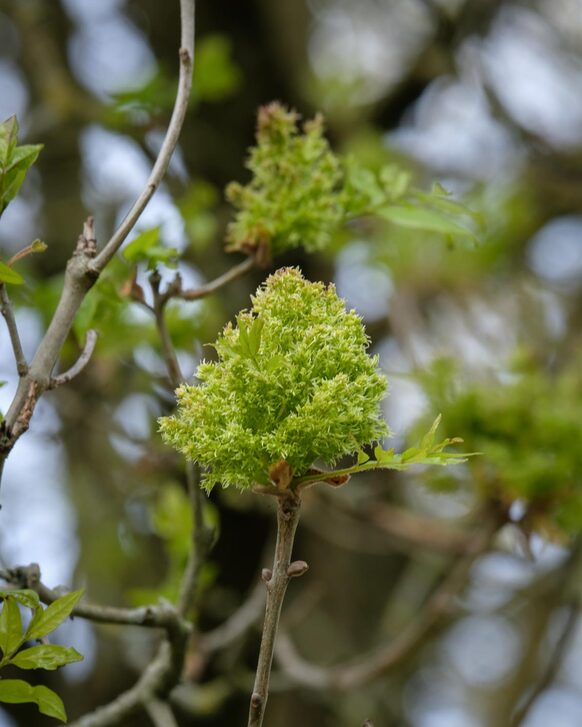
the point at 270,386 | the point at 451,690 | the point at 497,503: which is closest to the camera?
the point at 270,386

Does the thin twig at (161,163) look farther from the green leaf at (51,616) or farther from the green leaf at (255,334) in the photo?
the green leaf at (51,616)

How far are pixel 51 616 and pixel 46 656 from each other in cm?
4

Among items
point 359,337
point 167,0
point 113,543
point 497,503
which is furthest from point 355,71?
point 359,337

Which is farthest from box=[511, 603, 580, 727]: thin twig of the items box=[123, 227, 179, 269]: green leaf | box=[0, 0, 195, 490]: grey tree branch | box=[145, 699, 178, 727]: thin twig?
box=[0, 0, 195, 490]: grey tree branch

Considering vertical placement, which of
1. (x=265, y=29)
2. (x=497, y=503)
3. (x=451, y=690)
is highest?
(x=265, y=29)

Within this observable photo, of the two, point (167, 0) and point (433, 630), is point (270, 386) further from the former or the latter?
point (167, 0)

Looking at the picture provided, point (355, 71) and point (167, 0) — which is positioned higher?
point (167, 0)

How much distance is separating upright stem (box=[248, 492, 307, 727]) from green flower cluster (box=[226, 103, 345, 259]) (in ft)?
2.01

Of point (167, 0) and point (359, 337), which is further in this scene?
point (167, 0)

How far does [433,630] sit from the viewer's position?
270 centimetres

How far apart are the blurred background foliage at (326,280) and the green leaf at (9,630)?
4.50ft

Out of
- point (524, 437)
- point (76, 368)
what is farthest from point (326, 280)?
point (76, 368)

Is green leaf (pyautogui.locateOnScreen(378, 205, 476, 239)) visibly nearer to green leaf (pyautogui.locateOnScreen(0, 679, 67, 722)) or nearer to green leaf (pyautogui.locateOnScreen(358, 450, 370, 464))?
green leaf (pyautogui.locateOnScreen(358, 450, 370, 464))

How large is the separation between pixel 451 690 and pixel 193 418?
6313 mm
